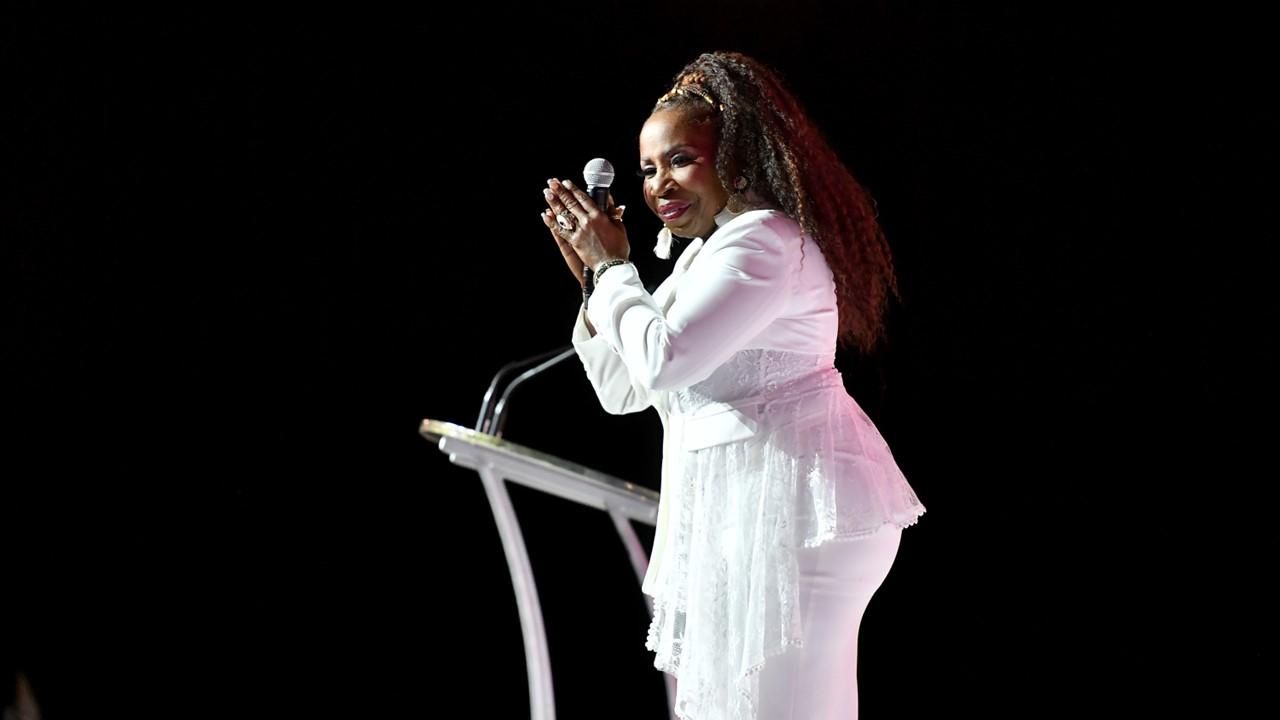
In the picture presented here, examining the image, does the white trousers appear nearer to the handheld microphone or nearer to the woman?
the woman

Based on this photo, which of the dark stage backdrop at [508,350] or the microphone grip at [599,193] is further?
the dark stage backdrop at [508,350]

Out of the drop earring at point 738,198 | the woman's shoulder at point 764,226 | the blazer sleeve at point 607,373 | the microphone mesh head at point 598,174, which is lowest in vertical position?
the blazer sleeve at point 607,373

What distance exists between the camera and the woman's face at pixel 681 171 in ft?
4.79

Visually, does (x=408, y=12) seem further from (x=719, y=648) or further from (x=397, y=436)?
(x=719, y=648)

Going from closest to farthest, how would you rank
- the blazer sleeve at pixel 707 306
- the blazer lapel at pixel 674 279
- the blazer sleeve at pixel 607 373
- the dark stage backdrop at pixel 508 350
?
the blazer sleeve at pixel 707 306 → the blazer lapel at pixel 674 279 → the blazer sleeve at pixel 607 373 → the dark stage backdrop at pixel 508 350

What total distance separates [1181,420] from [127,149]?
7.66ft

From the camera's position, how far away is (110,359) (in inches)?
106

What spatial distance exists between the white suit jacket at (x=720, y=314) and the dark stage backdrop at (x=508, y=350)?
3.74 feet

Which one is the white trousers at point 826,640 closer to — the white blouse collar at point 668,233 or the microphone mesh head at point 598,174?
the white blouse collar at point 668,233

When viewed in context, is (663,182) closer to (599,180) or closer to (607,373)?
(599,180)

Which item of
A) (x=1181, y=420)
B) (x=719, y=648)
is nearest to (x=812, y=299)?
(x=719, y=648)

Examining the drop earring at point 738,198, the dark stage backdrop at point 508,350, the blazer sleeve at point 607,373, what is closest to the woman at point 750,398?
the drop earring at point 738,198

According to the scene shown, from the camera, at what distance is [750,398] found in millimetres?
1386

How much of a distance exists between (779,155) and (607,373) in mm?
388
